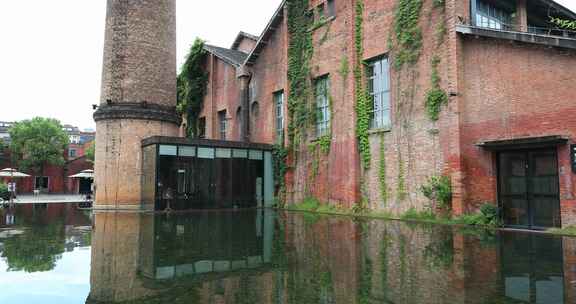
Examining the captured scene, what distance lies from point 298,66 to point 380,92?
5.25 meters

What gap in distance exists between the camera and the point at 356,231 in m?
10.5

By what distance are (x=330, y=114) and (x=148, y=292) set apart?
45.1 ft

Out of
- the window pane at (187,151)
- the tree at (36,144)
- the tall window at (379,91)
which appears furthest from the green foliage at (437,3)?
the tree at (36,144)

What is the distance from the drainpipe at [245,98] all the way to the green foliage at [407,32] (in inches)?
404

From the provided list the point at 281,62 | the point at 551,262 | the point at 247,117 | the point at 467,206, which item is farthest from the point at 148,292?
the point at 247,117

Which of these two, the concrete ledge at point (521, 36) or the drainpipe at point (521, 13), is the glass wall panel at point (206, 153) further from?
the drainpipe at point (521, 13)

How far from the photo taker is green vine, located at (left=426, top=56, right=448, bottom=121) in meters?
13.1

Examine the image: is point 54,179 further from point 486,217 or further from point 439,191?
point 486,217

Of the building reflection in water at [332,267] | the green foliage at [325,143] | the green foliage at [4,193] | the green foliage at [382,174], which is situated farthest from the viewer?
the green foliage at [4,193]

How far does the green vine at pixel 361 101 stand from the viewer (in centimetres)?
1590

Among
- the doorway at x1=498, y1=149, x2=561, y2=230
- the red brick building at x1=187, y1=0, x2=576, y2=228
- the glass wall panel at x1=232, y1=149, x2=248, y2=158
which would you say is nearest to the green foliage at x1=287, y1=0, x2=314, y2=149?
the red brick building at x1=187, y1=0, x2=576, y2=228

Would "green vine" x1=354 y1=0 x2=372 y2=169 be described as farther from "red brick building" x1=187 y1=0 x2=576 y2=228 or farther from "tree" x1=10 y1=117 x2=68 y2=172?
"tree" x1=10 y1=117 x2=68 y2=172


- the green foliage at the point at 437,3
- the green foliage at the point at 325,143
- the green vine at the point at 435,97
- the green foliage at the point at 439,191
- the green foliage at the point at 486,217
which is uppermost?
the green foliage at the point at 437,3

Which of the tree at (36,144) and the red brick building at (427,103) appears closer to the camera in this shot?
the red brick building at (427,103)
